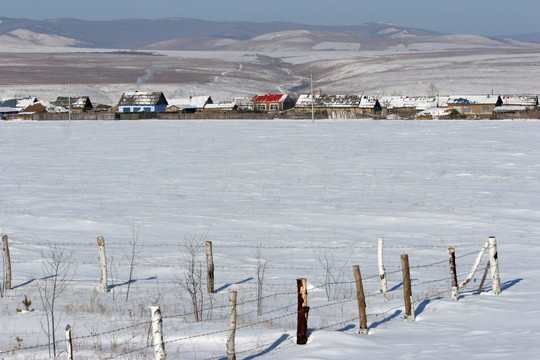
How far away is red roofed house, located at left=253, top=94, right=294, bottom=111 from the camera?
113562 millimetres

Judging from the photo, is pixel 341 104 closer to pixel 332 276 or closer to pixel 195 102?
pixel 195 102

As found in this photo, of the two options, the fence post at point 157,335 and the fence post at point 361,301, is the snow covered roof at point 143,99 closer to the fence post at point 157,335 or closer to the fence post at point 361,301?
the fence post at point 361,301

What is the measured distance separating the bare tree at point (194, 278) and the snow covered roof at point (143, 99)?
96295mm

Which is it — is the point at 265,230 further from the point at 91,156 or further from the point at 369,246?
the point at 91,156

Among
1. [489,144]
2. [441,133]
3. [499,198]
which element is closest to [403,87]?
[441,133]

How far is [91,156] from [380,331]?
32842 millimetres

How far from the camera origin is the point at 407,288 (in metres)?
10.6

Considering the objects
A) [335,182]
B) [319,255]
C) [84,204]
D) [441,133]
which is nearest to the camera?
[319,255]

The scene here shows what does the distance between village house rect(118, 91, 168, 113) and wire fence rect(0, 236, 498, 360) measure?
97.0 metres

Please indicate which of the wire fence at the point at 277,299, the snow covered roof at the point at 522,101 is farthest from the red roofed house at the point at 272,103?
the wire fence at the point at 277,299

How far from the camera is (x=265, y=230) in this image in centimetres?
1972

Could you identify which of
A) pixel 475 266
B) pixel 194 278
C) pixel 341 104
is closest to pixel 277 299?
pixel 194 278

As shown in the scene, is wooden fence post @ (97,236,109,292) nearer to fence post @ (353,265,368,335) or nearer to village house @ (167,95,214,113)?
fence post @ (353,265,368,335)

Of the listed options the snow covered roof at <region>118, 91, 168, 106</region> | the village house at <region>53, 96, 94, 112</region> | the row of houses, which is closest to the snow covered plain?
the row of houses
